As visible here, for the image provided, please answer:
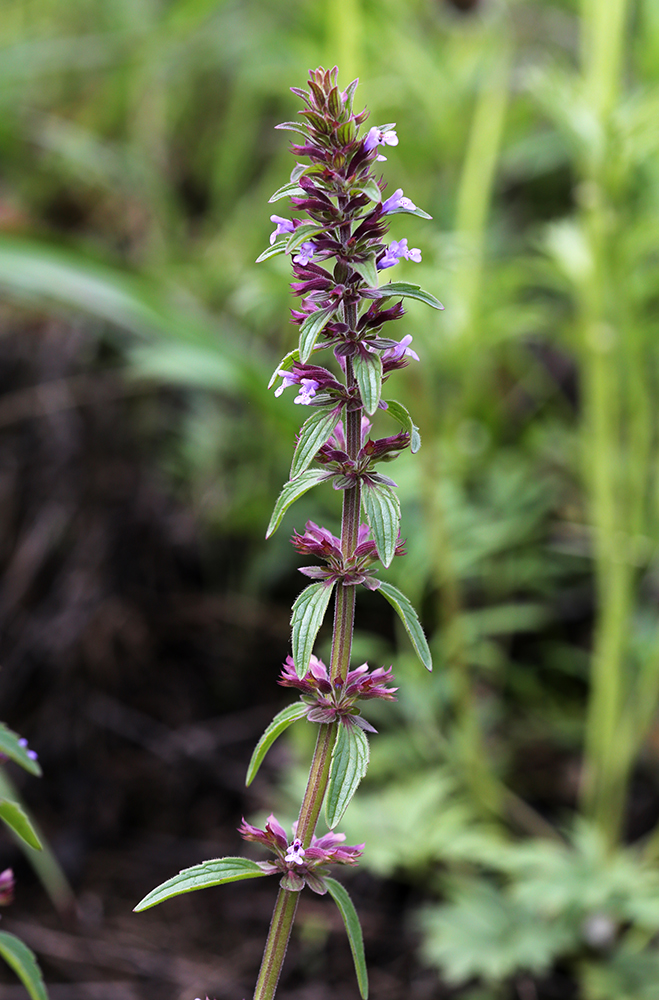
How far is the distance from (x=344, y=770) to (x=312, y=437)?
0.23 m

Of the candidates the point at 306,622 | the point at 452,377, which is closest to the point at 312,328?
the point at 306,622

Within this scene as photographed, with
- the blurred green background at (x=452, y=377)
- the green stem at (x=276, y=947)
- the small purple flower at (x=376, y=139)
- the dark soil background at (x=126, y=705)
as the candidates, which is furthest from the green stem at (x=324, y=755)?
the dark soil background at (x=126, y=705)

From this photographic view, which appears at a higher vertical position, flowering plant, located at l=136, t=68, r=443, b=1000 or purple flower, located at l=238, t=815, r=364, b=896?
flowering plant, located at l=136, t=68, r=443, b=1000

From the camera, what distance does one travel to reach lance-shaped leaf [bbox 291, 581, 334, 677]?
0.59 meters

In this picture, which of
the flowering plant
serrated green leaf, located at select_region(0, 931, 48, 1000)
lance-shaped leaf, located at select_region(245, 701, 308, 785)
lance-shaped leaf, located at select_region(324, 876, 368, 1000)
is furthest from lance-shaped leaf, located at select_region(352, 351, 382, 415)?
serrated green leaf, located at select_region(0, 931, 48, 1000)

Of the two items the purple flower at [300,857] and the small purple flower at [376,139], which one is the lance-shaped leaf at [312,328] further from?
the purple flower at [300,857]

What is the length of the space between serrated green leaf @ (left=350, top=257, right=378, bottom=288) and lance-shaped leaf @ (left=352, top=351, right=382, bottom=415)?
0.05 metres

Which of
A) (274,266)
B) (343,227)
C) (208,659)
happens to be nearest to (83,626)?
(208,659)

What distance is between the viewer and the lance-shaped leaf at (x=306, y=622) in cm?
59

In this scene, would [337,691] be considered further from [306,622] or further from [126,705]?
[126,705]

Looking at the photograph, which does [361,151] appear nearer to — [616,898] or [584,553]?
[616,898]

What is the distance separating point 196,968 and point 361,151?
1.39 meters

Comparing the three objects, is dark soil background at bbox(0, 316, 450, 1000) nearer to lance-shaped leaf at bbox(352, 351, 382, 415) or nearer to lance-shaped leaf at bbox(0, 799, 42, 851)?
lance-shaped leaf at bbox(0, 799, 42, 851)

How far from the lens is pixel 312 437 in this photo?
0.60m
